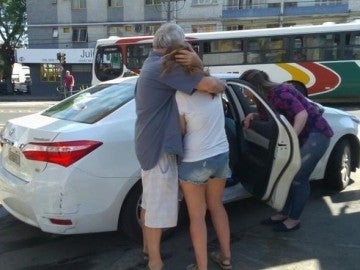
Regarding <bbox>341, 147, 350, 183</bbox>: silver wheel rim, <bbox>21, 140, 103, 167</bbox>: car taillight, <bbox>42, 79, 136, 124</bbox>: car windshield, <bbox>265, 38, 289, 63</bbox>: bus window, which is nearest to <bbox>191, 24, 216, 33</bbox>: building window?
<bbox>265, 38, 289, 63</bbox>: bus window

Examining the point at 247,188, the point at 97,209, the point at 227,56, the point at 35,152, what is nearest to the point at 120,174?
the point at 97,209

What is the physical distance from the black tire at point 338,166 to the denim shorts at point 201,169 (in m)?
2.67

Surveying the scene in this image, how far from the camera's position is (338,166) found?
5.46 m

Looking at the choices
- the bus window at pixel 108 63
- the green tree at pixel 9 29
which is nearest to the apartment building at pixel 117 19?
the green tree at pixel 9 29

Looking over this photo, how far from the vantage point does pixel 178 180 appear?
10.7 ft

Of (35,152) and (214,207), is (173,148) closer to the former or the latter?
(214,207)

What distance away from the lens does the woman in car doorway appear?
13.7 feet

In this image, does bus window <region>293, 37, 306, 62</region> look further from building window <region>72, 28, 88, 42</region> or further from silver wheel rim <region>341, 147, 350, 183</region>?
building window <region>72, 28, 88, 42</region>

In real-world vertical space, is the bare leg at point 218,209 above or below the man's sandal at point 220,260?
above

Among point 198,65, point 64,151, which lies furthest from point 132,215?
point 198,65

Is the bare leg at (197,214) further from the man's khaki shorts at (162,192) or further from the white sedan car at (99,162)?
the white sedan car at (99,162)

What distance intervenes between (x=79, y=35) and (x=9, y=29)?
9621 mm

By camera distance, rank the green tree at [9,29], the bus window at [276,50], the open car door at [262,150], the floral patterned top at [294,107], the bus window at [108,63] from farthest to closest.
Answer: the green tree at [9,29] → the bus window at [108,63] → the bus window at [276,50] → the floral patterned top at [294,107] → the open car door at [262,150]

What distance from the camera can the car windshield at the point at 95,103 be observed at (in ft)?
13.4
